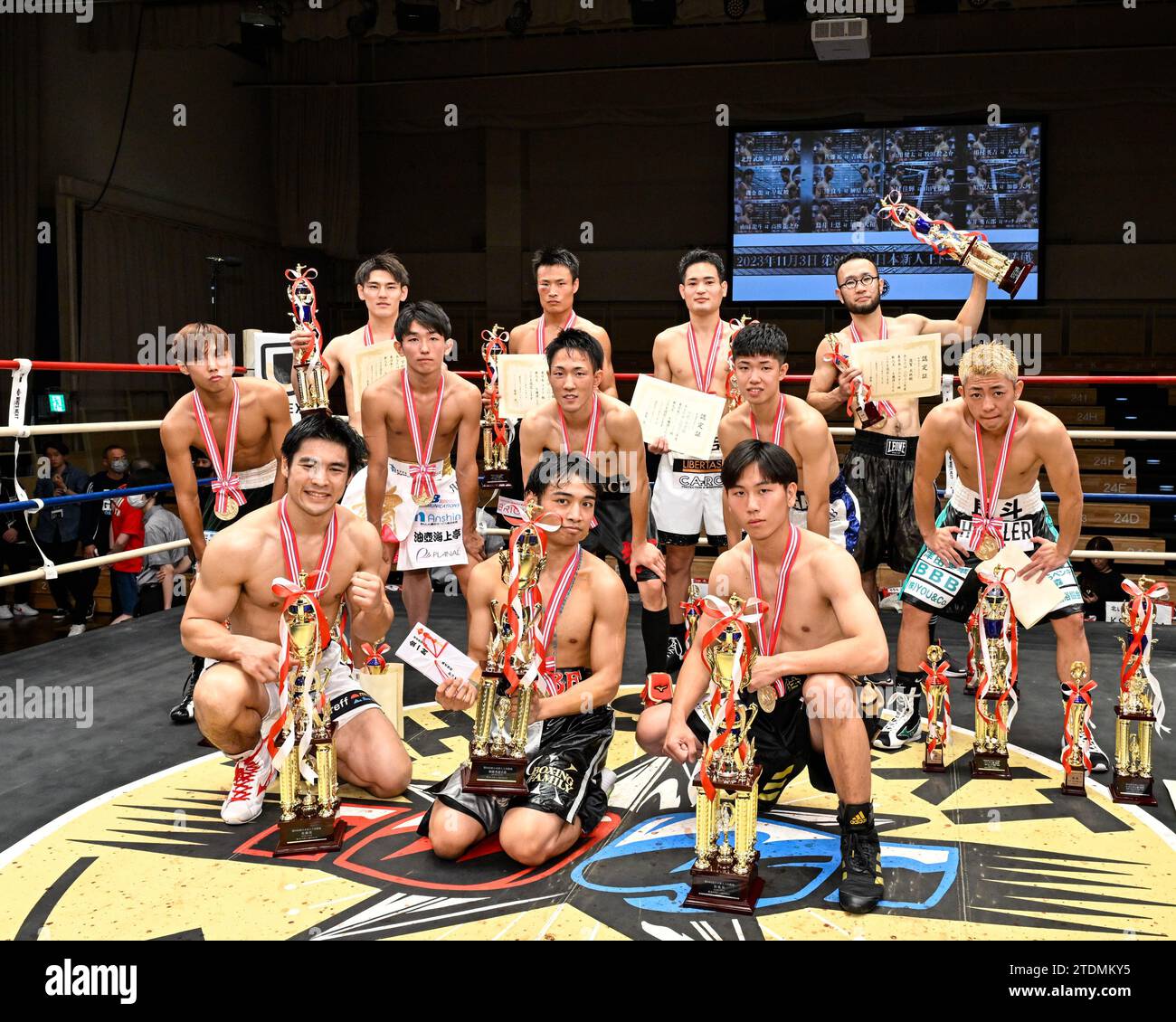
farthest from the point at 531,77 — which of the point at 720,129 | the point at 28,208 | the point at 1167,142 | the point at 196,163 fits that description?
the point at 1167,142

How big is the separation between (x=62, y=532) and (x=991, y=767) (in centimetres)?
565

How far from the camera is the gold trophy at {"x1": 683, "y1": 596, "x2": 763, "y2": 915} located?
215 cm

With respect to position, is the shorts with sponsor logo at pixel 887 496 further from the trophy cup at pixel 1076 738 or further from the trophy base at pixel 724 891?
the trophy base at pixel 724 891

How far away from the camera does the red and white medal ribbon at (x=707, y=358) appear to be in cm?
389

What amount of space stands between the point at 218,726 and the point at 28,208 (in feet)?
23.8

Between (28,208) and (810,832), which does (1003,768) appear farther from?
(28,208)

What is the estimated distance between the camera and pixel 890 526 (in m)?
3.75

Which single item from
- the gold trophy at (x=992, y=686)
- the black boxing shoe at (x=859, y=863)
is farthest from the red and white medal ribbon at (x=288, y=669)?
the gold trophy at (x=992, y=686)

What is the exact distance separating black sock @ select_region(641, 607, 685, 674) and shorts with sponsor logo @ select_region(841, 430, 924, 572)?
0.69 meters

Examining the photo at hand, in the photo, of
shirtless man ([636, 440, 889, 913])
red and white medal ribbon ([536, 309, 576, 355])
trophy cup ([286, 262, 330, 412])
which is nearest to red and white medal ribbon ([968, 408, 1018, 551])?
shirtless man ([636, 440, 889, 913])

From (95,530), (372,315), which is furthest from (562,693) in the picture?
(95,530)

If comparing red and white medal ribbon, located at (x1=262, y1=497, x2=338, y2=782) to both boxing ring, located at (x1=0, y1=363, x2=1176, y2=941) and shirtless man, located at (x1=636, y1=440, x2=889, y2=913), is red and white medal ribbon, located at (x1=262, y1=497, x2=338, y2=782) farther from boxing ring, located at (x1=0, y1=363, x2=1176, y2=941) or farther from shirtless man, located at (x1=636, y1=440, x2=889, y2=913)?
shirtless man, located at (x1=636, y1=440, x2=889, y2=913)

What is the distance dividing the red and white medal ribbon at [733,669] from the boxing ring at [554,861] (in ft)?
1.03

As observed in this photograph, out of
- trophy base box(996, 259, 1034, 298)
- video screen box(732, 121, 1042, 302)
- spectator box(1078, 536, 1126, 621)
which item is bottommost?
spectator box(1078, 536, 1126, 621)
